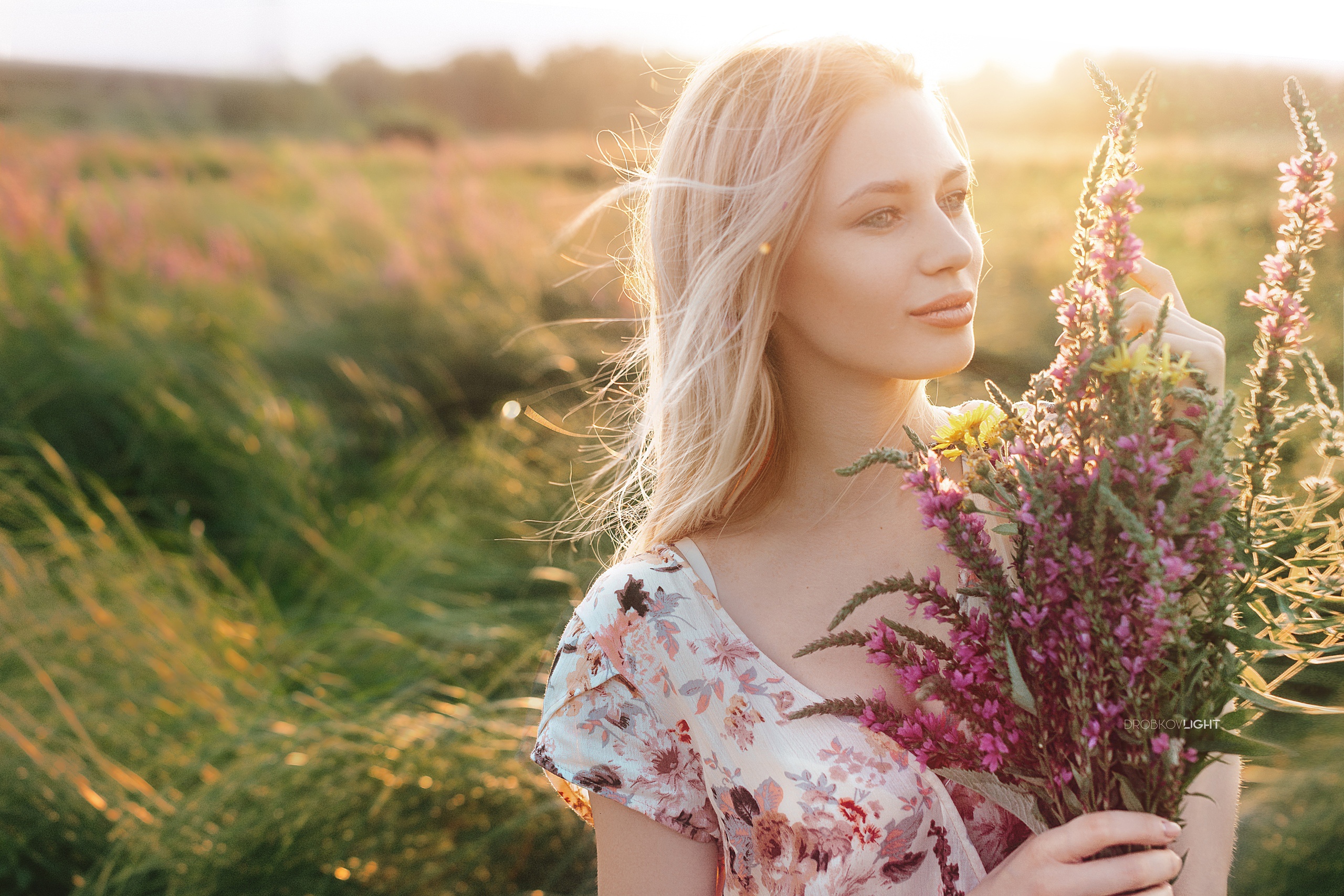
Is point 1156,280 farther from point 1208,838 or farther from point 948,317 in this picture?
point 1208,838

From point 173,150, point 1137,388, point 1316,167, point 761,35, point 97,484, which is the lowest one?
point 97,484

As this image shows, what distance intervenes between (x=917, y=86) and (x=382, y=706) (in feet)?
7.95

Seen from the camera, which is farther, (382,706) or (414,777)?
(382,706)

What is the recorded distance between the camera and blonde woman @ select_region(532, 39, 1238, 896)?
54.6 inches

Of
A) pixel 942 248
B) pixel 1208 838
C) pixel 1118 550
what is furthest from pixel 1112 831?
pixel 942 248

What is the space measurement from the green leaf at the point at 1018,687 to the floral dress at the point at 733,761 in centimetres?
43

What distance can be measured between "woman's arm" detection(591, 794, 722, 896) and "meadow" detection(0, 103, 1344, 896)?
49 cm

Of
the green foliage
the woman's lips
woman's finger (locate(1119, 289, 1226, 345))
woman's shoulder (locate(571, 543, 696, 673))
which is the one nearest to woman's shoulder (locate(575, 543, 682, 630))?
woman's shoulder (locate(571, 543, 696, 673))

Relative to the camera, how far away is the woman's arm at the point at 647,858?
1536 mm

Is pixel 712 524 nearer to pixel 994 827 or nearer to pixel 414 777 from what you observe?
pixel 994 827

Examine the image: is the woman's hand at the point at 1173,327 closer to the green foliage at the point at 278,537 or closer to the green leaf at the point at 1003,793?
the green leaf at the point at 1003,793

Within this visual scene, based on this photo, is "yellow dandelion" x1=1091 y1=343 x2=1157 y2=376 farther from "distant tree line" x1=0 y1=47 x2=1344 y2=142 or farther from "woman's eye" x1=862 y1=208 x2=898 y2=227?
"distant tree line" x1=0 y1=47 x2=1344 y2=142

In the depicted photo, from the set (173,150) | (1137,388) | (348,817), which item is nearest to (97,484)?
(348,817)

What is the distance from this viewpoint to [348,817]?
2711mm
